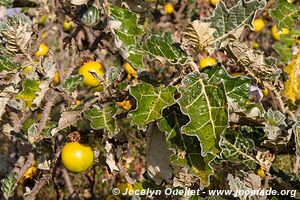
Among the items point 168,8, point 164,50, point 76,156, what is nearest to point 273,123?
point 164,50

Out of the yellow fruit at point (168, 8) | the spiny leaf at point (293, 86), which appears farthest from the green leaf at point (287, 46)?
the yellow fruit at point (168, 8)

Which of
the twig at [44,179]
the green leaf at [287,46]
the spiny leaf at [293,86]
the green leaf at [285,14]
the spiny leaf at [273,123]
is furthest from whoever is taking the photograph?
the green leaf at [287,46]

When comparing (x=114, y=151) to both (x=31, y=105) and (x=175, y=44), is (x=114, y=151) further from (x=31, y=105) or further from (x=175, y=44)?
(x=175, y=44)

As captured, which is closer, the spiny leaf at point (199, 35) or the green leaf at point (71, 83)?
the spiny leaf at point (199, 35)

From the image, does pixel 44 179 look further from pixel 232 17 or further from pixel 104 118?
pixel 232 17

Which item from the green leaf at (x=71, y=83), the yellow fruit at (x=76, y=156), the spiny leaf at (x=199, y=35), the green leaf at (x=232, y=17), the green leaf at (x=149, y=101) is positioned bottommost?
the yellow fruit at (x=76, y=156)

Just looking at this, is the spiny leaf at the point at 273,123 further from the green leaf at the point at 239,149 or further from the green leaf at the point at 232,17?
the green leaf at the point at 232,17
